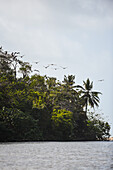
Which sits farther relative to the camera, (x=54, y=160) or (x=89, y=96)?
(x=89, y=96)

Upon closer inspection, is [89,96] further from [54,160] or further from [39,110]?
[54,160]

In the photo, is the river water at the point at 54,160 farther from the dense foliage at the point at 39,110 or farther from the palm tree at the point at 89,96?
the palm tree at the point at 89,96

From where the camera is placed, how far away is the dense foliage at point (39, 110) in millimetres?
36875

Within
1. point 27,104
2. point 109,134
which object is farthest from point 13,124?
point 109,134

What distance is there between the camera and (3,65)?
144 ft

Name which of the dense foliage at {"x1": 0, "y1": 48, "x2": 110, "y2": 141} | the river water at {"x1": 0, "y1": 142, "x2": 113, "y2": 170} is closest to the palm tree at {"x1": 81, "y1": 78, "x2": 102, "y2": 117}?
the dense foliage at {"x1": 0, "y1": 48, "x2": 110, "y2": 141}

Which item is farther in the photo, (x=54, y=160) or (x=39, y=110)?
(x=39, y=110)

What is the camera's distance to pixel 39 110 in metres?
42.2

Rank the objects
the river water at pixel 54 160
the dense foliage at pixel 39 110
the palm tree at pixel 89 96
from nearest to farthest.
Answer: the river water at pixel 54 160 → the dense foliage at pixel 39 110 → the palm tree at pixel 89 96

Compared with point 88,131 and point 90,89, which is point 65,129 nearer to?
point 88,131

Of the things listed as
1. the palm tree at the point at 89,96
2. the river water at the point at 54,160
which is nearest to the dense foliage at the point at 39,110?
the palm tree at the point at 89,96

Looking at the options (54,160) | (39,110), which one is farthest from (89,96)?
(54,160)

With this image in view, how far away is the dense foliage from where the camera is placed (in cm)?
3688

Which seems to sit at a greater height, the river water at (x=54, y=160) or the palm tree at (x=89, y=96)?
the palm tree at (x=89, y=96)
